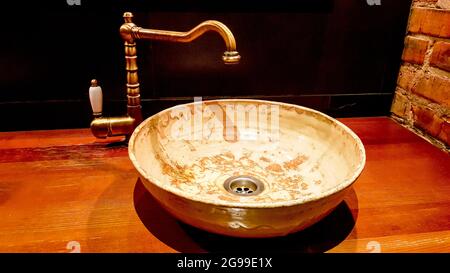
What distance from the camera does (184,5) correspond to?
0.86 meters

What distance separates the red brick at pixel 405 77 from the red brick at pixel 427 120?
7 cm

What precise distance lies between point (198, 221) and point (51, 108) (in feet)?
1.98

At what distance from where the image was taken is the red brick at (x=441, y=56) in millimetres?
817

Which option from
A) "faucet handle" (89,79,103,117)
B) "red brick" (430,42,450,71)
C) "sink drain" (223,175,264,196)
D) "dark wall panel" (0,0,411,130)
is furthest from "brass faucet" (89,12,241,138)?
"red brick" (430,42,450,71)

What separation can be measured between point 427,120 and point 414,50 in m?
0.19

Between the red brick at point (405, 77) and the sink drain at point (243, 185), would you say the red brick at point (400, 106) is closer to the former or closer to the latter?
the red brick at point (405, 77)

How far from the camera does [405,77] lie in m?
0.98

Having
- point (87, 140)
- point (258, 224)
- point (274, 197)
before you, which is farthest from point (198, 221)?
point (87, 140)

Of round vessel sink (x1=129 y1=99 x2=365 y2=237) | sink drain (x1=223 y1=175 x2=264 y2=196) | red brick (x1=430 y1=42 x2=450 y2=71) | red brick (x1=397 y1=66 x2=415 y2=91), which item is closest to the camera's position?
round vessel sink (x1=129 y1=99 x2=365 y2=237)

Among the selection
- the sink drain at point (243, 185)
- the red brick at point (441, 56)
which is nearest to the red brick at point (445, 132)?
the red brick at point (441, 56)

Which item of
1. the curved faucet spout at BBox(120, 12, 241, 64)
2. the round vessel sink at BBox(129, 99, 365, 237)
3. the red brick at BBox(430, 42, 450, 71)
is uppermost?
the curved faucet spout at BBox(120, 12, 241, 64)

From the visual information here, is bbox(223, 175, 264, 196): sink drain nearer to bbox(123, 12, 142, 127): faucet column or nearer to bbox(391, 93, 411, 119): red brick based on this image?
bbox(123, 12, 142, 127): faucet column

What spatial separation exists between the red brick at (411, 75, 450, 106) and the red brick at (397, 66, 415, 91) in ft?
0.10

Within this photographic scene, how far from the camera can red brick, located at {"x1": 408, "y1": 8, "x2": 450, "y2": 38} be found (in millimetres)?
820
